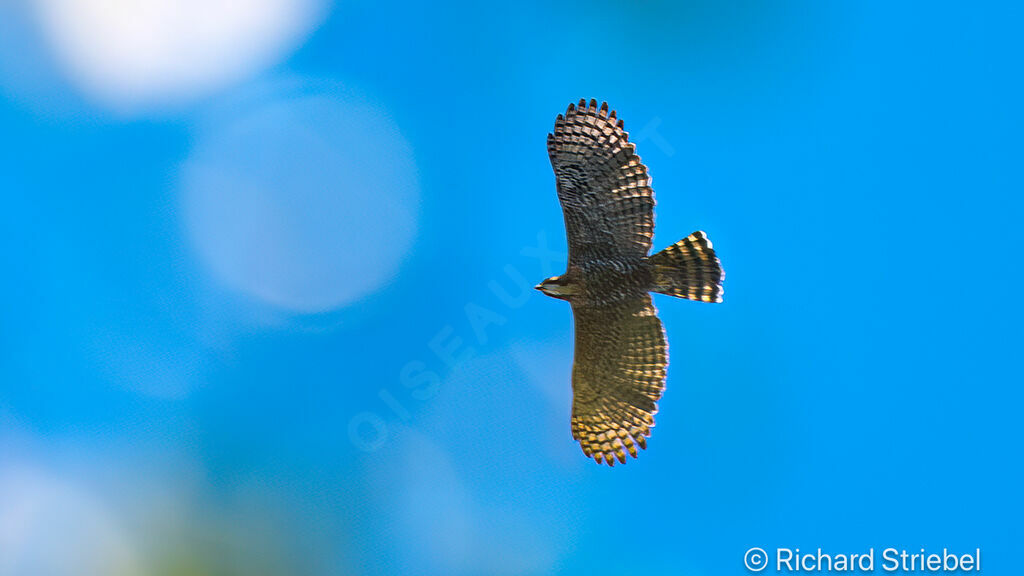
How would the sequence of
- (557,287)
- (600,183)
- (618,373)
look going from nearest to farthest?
1. (600,183)
2. (557,287)
3. (618,373)

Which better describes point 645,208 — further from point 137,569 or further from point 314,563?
point 137,569

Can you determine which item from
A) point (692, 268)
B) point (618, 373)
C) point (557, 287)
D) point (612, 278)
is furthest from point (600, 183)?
point (618, 373)

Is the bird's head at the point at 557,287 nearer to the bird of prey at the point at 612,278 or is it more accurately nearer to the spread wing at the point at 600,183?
the bird of prey at the point at 612,278

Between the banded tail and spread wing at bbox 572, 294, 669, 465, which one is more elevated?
the banded tail

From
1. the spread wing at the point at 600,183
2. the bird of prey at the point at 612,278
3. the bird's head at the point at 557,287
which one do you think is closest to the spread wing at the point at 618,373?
the bird of prey at the point at 612,278

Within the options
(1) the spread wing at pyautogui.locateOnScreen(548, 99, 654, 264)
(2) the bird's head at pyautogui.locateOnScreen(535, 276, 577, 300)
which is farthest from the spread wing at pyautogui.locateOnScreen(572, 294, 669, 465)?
(1) the spread wing at pyautogui.locateOnScreen(548, 99, 654, 264)

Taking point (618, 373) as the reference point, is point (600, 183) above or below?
above

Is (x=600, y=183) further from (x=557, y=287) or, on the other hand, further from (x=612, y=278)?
(x=557, y=287)

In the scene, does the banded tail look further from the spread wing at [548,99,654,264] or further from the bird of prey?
the spread wing at [548,99,654,264]
